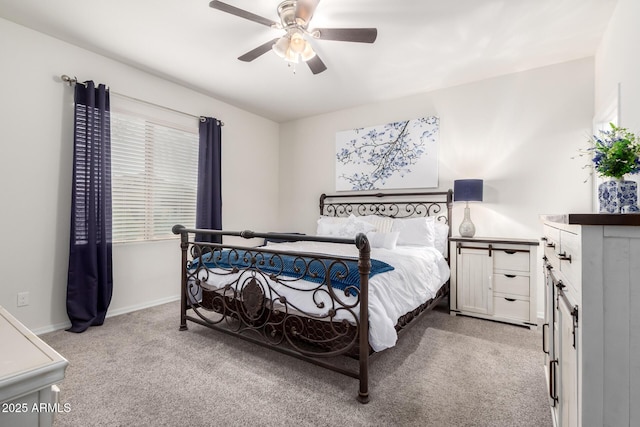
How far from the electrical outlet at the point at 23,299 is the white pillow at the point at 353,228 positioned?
3011 millimetres

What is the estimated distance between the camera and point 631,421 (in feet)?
2.61

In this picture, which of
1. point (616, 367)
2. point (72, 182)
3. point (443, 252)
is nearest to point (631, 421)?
point (616, 367)

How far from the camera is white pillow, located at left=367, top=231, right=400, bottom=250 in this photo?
3176 millimetres

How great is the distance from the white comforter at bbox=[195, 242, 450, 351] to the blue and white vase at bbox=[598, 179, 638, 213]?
121 cm

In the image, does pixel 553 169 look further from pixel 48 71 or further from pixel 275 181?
pixel 48 71

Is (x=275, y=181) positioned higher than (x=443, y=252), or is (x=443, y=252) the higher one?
(x=275, y=181)

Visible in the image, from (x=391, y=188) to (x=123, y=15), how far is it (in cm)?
334

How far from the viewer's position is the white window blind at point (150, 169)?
326 centimetres

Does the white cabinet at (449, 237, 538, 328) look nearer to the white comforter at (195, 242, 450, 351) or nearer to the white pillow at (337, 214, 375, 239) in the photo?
the white comforter at (195, 242, 450, 351)

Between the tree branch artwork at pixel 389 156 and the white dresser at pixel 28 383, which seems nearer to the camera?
the white dresser at pixel 28 383

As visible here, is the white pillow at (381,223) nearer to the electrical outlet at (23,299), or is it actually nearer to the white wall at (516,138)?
the white wall at (516,138)

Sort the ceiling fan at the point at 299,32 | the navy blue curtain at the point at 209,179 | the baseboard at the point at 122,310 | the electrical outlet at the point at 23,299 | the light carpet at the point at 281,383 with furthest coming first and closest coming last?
the navy blue curtain at the point at 209,179 < the baseboard at the point at 122,310 < the electrical outlet at the point at 23,299 < the ceiling fan at the point at 299,32 < the light carpet at the point at 281,383

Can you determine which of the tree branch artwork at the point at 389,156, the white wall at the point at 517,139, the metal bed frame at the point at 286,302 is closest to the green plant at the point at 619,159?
the metal bed frame at the point at 286,302

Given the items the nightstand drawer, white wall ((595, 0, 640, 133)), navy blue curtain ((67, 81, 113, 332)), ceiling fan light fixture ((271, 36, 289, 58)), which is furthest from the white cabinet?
navy blue curtain ((67, 81, 113, 332))
